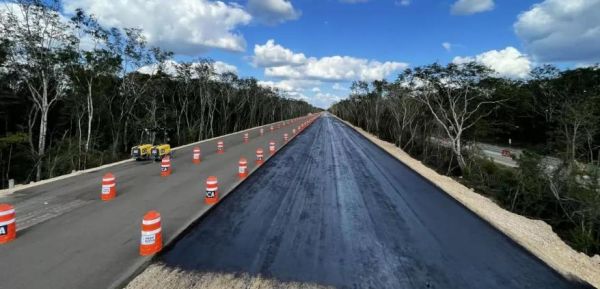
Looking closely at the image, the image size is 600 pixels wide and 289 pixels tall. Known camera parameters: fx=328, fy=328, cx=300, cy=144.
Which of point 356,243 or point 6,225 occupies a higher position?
point 6,225

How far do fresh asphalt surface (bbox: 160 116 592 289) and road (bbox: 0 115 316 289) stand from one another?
0.87m

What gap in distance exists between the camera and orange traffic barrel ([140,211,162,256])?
239 inches

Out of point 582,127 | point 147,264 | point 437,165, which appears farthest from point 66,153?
point 582,127

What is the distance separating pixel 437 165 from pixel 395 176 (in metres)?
9.75

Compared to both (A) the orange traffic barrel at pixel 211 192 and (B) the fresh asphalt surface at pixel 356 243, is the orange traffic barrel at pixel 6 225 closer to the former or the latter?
(B) the fresh asphalt surface at pixel 356 243

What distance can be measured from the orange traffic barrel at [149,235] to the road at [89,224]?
0.21 meters

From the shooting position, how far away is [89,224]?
301 inches

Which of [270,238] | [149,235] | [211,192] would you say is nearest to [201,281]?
[149,235]

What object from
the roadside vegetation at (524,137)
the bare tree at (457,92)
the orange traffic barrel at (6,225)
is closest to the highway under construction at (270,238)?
the orange traffic barrel at (6,225)

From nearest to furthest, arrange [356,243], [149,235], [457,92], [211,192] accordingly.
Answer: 1. [149,235]
2. [356,243]
3. [211,192]
4. [457,92]

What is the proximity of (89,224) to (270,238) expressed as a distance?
169 inches

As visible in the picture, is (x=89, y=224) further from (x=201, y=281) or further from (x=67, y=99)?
(x=67, y=99)

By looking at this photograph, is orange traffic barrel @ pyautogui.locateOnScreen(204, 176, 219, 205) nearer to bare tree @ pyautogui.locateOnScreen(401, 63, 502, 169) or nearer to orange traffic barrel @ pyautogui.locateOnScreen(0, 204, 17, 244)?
orange traffic barrel @ pyautogui.locateOnScreen(0, 204, 17, 244)

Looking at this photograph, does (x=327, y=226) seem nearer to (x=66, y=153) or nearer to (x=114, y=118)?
(x=66, y=153)
